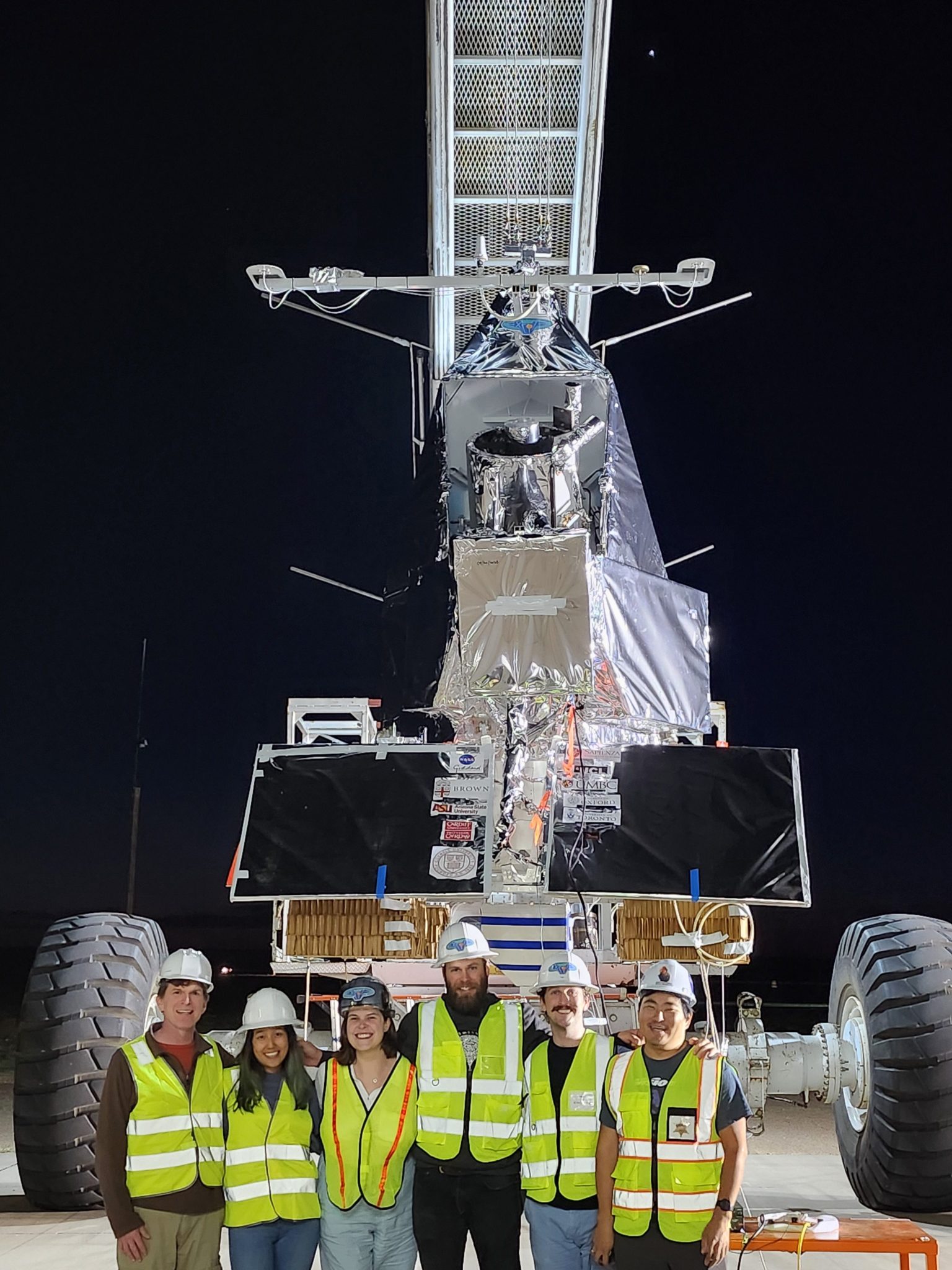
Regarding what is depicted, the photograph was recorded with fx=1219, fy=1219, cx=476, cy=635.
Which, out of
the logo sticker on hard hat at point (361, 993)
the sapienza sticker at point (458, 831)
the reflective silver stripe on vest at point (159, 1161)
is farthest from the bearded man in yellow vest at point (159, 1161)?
the sapienza sticker at point (458, 831)

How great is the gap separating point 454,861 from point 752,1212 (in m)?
2.18

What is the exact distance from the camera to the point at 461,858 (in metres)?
6.36

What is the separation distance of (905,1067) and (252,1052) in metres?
3.61

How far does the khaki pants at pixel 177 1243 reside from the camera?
4.56 m

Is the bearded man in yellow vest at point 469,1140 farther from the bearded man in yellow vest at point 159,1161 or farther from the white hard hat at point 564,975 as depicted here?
the bearded man in yellow vest at point 159,1161

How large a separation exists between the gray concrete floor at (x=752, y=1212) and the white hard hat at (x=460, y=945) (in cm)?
189

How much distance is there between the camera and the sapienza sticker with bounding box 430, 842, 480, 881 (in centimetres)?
632

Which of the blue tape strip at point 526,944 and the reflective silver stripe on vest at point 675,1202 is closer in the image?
the reflective silver stripe on vest at point 675,1202

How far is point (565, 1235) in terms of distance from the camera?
4598 millimetres

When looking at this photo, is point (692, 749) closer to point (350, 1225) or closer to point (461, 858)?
point (461, 858)

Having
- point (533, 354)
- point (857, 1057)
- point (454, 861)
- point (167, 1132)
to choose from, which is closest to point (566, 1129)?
point (167, 1132)

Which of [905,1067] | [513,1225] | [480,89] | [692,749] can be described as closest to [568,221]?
[480,89]

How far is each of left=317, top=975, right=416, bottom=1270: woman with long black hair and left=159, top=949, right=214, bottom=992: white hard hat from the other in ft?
2.07

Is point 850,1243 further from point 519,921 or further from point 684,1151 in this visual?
point 519,921
